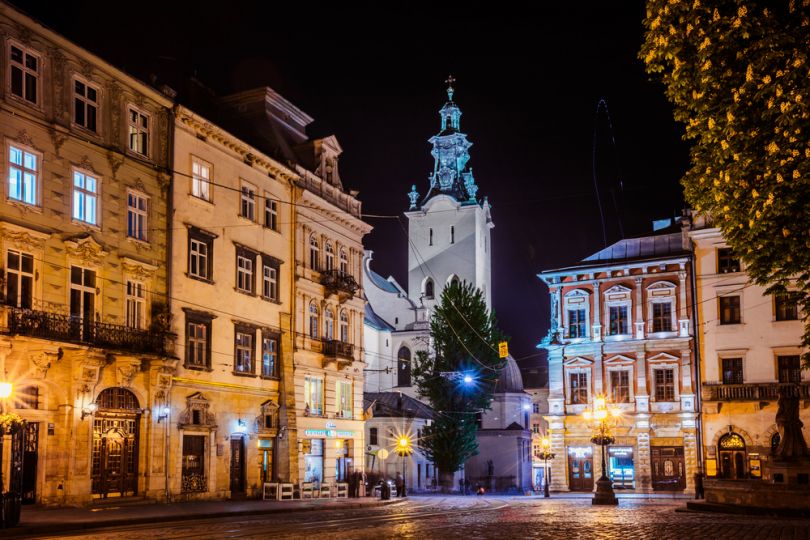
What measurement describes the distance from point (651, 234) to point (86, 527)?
4327 cm

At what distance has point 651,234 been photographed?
193 feet

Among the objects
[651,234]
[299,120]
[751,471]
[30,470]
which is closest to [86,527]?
[30,470]

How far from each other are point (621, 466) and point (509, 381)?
31111 millimetres

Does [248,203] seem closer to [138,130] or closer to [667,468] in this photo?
[138,130]

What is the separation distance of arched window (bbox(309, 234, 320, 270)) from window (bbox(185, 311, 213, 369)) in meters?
9.28

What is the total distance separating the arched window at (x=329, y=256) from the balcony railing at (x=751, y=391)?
69.8ft

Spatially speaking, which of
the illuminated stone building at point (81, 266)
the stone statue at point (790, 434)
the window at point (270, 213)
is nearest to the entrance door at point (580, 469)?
the window at point (270, 213)

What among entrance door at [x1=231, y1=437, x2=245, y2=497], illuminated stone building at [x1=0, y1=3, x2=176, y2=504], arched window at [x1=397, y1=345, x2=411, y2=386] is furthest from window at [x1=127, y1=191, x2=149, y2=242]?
arched window at [x1=397, y1=345, x2=411, y2=386]

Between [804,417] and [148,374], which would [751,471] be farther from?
[148,374]

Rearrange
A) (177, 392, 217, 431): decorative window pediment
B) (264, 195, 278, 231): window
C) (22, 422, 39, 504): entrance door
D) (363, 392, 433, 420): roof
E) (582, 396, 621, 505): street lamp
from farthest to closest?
(363, 392, 433, 420): roof
(264, 195, 278, 231): window
(582, 396, 621, 505): street lamp
(177, 392, 217, 431): decorative window pediment
(22, 422, 39, 504): entrance door

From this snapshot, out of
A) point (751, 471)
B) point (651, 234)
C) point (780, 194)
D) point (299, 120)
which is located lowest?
point (751, 471)

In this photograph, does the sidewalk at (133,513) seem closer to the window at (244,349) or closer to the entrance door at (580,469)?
→ the window at (244,349)

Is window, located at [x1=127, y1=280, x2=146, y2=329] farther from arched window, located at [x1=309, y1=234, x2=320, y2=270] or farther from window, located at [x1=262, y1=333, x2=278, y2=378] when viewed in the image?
arched window, located at [x1=309, y1=234, x2=320, y2=270]

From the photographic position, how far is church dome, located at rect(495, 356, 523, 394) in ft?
278
